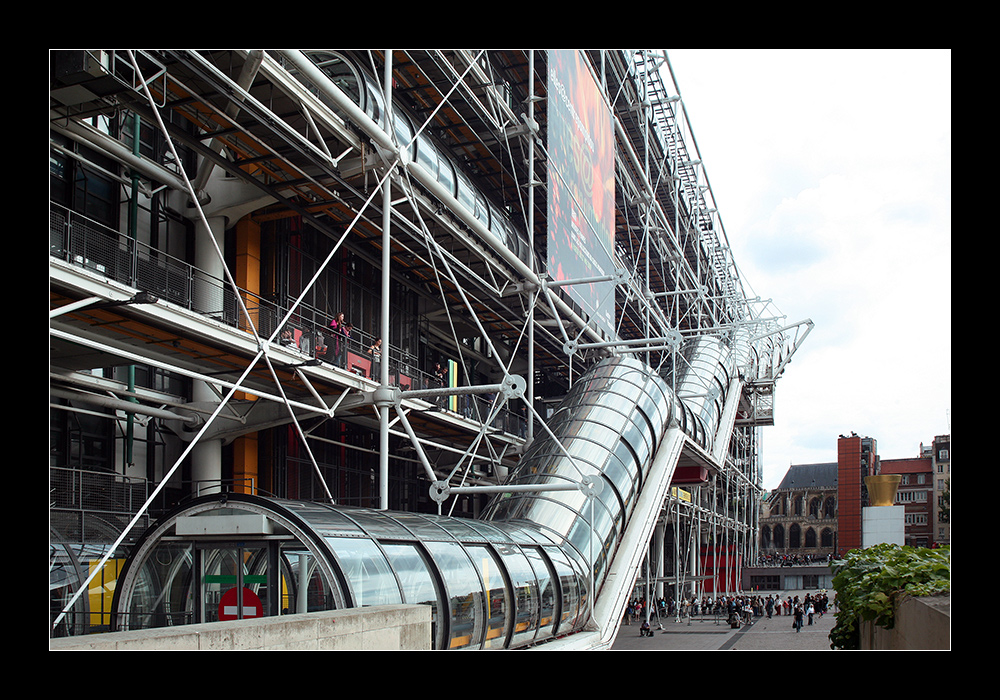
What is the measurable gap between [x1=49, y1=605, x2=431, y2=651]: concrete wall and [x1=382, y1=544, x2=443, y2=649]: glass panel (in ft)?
7.73

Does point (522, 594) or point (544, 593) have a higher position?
point (522, 594)

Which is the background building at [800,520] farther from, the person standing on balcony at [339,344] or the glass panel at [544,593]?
the glass panel at [544,593]

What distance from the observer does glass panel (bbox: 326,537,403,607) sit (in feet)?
27.8

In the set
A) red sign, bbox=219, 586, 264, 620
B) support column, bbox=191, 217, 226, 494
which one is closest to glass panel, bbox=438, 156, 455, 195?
support column, bbox=191, 217, 226, 494

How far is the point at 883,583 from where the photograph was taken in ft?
23.6

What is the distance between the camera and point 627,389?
19.6 meters

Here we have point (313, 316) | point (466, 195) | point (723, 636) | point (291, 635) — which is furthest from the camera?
point (723, 636)

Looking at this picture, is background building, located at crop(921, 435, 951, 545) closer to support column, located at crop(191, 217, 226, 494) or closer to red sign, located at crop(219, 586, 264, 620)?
support column, located at crop(191, 217, 226, 494)

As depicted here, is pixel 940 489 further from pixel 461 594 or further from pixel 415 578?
pixel 415 578

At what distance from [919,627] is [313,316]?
1473 centimetres

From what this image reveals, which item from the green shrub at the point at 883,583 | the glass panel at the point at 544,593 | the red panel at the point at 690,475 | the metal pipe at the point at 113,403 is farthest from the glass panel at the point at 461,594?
the red panel at the point at 690,475

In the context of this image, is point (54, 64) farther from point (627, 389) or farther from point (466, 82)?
point (627, 389)

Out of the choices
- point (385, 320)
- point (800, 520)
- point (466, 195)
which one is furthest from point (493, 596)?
point (800, 520)

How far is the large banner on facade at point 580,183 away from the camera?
67.6ft
